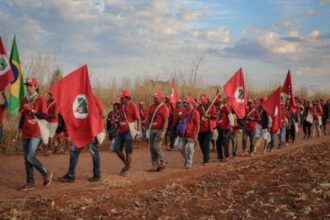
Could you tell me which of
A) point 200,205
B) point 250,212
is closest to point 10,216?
point 200,205

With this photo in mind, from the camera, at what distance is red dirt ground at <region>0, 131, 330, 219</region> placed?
7.27 meters

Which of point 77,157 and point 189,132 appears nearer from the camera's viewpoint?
point 77,157

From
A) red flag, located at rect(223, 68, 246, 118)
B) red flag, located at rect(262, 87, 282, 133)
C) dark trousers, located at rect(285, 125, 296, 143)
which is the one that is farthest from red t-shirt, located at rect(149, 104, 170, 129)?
Answer: dark trousers, located at rect(285, 125, 296, 143)

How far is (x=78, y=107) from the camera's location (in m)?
10.2

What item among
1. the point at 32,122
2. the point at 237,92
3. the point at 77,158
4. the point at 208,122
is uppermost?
the point at 237,92

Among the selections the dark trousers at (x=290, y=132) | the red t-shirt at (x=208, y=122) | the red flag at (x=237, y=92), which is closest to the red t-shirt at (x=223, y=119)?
the red flag at (x=237, y=92)

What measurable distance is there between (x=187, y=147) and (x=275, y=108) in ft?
17.8

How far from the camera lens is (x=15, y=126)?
16531 millimetres

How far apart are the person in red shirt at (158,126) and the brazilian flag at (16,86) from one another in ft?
14.0

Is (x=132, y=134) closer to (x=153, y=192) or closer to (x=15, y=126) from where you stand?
(x=153, y=192)

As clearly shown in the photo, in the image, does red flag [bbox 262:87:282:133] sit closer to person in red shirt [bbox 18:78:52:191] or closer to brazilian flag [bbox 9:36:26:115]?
brazilian flag [bbox 9:36:26:115]

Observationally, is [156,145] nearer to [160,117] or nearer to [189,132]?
[160,117]

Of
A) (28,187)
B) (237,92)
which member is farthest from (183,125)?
(28,187)

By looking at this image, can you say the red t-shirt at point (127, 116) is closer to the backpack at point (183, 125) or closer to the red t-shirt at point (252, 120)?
the backpack at point (183, 125)
